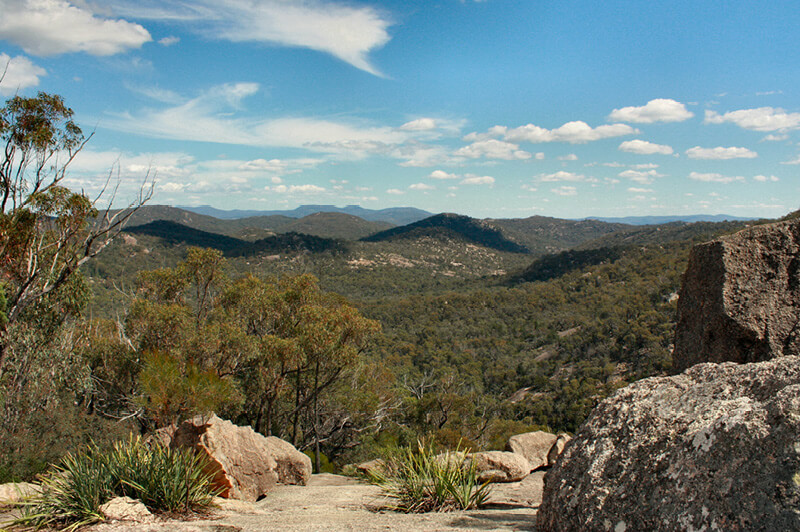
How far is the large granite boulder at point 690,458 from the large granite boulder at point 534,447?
24.1ft

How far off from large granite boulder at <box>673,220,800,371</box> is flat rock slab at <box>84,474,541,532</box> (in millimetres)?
3236

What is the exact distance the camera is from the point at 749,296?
5875 mm

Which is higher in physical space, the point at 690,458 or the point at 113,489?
the point at 690,458

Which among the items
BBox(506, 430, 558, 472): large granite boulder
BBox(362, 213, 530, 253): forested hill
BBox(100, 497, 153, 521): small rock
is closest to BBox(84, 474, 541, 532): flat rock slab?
BBox(100, 497, 153, 521): small rock

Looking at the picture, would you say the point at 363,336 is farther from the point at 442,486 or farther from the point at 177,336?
the point at 442,486

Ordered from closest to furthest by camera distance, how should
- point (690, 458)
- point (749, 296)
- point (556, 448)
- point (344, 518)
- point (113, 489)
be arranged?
point (690, 458) < point (344, 518) < point (749, 296) < point (113, 489) < point (556, 448)

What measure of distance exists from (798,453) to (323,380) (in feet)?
66.4

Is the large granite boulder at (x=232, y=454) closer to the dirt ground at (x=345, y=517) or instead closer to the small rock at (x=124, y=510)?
the dirt ground at (x=345, y=517)

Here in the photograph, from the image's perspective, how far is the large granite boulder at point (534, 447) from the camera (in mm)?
10828

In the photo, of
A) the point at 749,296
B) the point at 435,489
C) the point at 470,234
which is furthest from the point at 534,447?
the point at 470,234

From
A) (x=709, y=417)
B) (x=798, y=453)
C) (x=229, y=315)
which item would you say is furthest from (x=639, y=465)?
(x=229, y=315)

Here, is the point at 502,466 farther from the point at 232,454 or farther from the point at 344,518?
the point at 232,454

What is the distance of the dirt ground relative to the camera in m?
4.80

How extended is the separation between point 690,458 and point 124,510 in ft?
19.2
